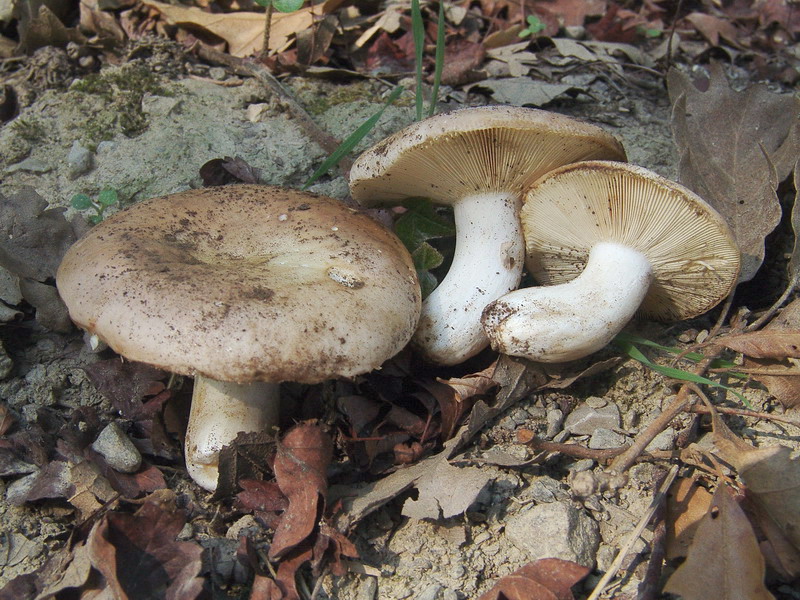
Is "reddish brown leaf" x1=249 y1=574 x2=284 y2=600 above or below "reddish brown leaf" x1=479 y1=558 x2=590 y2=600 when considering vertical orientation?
below

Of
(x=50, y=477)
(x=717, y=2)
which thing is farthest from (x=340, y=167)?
(x=717, y=2)

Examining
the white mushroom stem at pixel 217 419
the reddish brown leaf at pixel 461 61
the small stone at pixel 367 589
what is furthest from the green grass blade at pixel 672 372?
the reddish brown leaf at pixel 461 61

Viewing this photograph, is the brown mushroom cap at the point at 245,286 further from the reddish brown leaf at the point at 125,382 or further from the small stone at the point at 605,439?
the small stone at the point at 605,439

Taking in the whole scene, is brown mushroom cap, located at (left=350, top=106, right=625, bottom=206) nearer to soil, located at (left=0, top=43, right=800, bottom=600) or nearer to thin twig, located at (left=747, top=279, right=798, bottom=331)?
soil, located at (left=0, top=43, right=800, bottom=600)

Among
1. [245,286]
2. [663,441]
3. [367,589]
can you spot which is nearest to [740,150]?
[663,441]

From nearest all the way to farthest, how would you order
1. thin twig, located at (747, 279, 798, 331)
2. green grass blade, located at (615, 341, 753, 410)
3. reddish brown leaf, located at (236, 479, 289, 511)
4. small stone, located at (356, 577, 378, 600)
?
small stone, located at (356, 577, 378, 600) < reddish brown leaf, located at (236, 479, 289, 511) < green grass blade, located at (615, 341, 753, 410) < thin twig, located at (747, 279, 798, 331)

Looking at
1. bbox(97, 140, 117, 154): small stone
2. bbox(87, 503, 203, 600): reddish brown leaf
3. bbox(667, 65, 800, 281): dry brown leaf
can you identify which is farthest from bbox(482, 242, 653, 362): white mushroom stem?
bbox(97, 140, 117, 154): small stone

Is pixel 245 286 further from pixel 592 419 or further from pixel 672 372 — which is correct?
pixel 672 372
